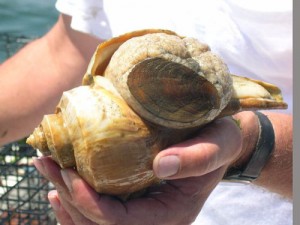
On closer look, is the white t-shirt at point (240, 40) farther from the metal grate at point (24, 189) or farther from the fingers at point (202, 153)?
the metal grate at point (24, 189)

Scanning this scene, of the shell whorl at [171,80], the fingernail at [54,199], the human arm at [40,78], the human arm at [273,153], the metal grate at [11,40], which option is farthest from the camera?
the metal grate at [11,40]

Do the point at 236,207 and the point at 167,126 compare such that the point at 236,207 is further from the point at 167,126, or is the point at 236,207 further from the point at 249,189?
the point at 167,126

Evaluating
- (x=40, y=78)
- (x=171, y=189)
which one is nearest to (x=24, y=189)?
(x=40, y=78)

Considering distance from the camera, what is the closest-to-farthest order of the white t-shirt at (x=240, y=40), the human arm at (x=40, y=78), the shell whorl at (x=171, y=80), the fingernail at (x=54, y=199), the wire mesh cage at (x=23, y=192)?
the shell whorl at (x=171, y=80) → the fingernail at (x=54, y=199) → the white t-shirt at (x=240, y=40) → the human arm at (x=40, y=78) → the wire mesh cage at (x=23, y=192)

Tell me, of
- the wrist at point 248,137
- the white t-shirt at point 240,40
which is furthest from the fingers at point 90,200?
the white t-shirt at point 240,40

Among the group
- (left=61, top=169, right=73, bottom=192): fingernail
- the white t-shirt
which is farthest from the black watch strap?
(left=61, top=169, right=73, bottom=192): fingernail

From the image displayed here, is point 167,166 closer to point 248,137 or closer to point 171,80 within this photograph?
point 171,80

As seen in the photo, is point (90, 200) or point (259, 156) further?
point (259, 156)

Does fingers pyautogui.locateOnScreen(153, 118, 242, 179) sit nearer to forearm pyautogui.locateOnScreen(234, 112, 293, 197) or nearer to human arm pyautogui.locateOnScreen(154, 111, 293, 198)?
human arm pyautogui.locateOnScreen(154, 111, 293, 198)
